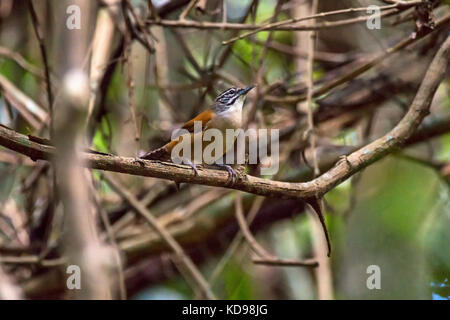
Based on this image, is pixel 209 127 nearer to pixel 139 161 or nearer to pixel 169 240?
pixel 169 240

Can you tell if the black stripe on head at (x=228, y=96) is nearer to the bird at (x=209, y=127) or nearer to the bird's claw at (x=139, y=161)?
the bird at (x=209, y=127)

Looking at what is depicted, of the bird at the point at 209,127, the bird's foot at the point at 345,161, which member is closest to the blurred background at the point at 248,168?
the bird at the point at 209,127

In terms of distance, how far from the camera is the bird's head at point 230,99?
12.4 feet

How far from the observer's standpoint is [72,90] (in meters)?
0.82

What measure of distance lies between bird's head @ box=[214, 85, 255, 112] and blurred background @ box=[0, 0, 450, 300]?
0.16 metres

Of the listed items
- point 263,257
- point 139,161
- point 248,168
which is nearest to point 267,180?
point 139,161

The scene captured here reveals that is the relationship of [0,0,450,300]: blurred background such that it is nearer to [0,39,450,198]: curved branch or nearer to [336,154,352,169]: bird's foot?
[0,39,450,198]: curved branch

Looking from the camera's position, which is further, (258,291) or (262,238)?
(262,238)

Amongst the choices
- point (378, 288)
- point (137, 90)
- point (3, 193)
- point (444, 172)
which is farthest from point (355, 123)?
point (3, 193)

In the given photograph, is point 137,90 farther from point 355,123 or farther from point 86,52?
point 355,123

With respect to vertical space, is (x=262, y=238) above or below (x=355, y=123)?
below
